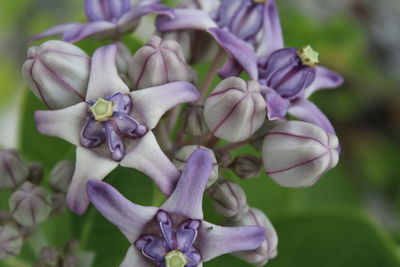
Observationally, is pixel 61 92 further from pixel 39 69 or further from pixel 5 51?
pixel 5 51

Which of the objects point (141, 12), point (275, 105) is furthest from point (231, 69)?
point (141, 12)

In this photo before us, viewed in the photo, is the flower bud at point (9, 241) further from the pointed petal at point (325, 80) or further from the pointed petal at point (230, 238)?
the pointed petal at point (325, 80)

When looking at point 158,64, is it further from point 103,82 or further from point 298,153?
point 298,153

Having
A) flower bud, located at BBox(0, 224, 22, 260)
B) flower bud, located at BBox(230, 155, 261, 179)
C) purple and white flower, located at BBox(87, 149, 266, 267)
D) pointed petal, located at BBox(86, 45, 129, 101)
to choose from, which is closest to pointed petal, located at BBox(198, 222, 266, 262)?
purple and white flower, located at BBox(87, 149, 266, 267)

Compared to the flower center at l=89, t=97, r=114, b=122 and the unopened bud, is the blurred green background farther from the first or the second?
the flower center at l=89, t=97, r=114, b=122

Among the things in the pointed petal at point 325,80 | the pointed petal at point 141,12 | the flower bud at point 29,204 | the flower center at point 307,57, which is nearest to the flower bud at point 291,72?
the flower center at point 307,57

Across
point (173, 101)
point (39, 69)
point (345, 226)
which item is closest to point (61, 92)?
point (39, 69)
